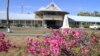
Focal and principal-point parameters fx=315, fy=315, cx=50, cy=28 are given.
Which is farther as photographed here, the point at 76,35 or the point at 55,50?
the point at 76,35

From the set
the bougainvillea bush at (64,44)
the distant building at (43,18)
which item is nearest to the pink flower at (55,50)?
the bougainvillea bush at (64,44)

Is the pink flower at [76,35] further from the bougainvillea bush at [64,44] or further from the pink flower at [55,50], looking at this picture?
the pink flower at [55,50]

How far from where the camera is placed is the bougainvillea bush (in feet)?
26.1

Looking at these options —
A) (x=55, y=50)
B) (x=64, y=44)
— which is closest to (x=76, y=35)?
(x=64, y=44)

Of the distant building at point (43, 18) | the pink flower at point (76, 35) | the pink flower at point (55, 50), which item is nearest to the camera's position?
the pink flower at point (55, 50)

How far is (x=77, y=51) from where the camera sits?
1028 cm

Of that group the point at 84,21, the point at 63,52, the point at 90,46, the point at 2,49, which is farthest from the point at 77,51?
the point at 84,21

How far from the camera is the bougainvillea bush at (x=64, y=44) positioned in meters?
7.96

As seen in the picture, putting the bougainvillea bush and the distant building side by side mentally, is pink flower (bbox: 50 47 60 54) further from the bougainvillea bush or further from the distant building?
the distant building

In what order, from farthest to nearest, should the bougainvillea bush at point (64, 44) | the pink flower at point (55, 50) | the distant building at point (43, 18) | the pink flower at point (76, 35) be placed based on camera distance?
the distant building at point (43, 18), the pink flower at point (76, 35), the bougainvillea bush at point (64, 44), the pink flower at point (55, 50)

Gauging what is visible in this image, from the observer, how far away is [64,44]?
326 inches

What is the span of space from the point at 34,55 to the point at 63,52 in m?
0.80

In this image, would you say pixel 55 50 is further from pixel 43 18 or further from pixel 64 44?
pixel 43 18

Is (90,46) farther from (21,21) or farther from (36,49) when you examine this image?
(21,21)
